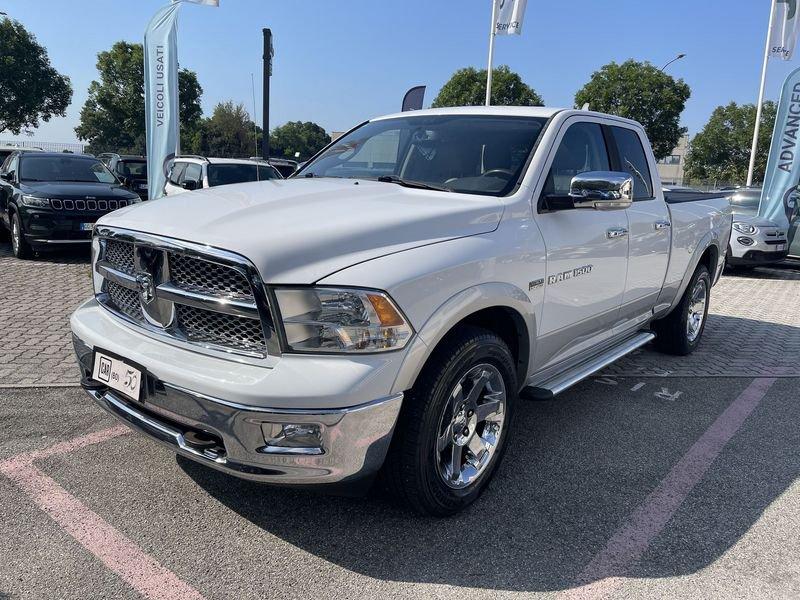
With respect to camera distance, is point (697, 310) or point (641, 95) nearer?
point (697, 310)

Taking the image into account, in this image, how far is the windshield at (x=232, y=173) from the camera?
11645mm

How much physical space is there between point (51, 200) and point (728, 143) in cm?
4747

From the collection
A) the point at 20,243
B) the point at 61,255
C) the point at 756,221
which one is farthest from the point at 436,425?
the point at 756,221

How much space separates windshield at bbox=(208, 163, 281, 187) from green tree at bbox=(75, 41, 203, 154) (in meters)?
26.4

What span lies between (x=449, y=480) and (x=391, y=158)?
193 centimetres

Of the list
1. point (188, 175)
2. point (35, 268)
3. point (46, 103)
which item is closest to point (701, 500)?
point (35, 268)

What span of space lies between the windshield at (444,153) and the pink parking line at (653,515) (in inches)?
67.5

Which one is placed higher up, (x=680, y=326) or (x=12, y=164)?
(x=12, y=164)

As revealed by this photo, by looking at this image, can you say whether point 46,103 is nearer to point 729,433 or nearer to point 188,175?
point 188,175

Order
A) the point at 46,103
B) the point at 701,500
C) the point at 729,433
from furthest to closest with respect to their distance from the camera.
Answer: the point at 46,103, the point at 729,433, the point at 701,500

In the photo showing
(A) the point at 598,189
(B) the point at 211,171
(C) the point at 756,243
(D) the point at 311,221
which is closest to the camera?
(D) the point at 311,221

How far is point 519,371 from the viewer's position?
10.6 feet

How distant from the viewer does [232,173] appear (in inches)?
473

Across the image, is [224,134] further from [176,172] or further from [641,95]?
[176,172]
